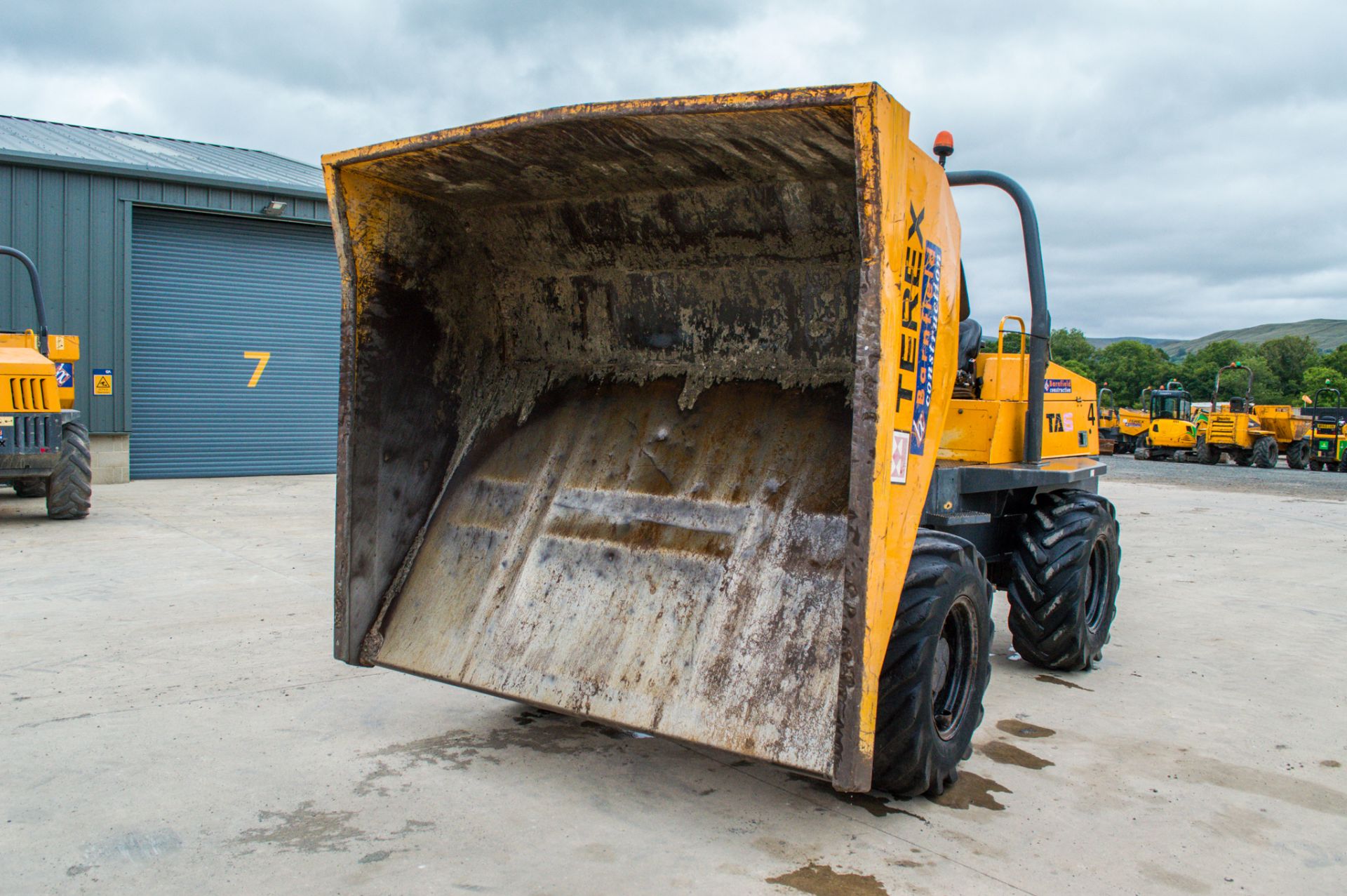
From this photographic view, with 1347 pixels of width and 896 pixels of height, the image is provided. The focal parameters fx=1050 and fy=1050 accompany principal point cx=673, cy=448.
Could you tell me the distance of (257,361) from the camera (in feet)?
53.8

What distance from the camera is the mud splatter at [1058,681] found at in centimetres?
538

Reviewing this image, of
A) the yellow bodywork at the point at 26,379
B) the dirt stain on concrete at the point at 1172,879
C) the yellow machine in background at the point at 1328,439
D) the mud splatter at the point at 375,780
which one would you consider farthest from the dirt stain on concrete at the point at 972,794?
the yellow machine in background at the point at 1328,439

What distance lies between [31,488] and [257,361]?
4.24 meters

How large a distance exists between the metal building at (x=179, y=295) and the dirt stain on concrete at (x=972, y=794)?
46.2 ft

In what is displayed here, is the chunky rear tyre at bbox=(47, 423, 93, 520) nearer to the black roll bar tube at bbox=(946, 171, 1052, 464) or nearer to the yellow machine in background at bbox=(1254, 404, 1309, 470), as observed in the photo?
the black roll bar tube at bbox=(946, 171, 1052, 464)

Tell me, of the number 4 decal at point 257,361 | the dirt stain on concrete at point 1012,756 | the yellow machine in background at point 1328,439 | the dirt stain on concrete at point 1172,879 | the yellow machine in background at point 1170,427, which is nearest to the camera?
the dirt stain on concrete at point 1172,879

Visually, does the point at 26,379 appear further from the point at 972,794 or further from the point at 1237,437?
the point at 1237,437

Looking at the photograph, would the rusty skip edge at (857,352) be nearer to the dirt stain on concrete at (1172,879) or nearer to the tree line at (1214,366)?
the dirt stain on concrete at (1172,879)

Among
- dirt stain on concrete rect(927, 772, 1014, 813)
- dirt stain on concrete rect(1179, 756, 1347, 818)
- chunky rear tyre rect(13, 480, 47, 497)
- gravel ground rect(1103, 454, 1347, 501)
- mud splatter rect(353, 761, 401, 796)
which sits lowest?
dirt stain on concrete rect(1179, 756, 1347, 818)

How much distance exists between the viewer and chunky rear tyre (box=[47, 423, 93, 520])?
1061 centimetres

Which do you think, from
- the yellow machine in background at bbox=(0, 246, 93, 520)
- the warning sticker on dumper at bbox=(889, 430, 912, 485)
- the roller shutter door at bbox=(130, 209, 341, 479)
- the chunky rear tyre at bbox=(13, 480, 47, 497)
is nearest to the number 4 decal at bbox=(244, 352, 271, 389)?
the roller shutter door at bbox=(130, 209, 341, 479)

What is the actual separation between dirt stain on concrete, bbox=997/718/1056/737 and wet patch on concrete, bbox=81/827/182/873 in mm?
3302

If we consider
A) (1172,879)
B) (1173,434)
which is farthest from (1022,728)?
(1173,434)

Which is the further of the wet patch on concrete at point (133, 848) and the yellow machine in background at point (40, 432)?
the yellow machine in background at point (40, 432)
